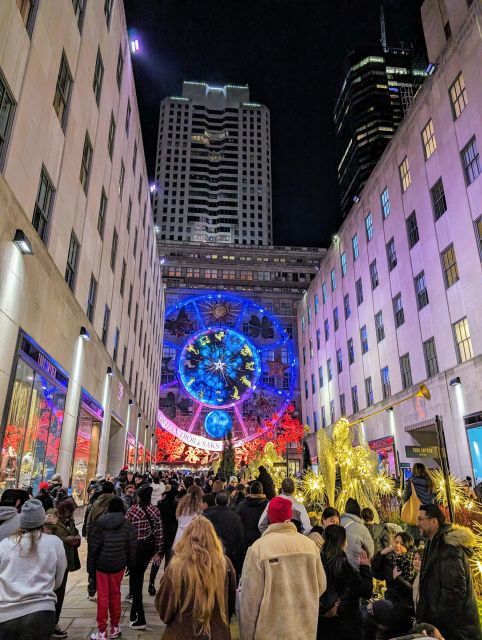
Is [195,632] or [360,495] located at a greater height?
[360,495]

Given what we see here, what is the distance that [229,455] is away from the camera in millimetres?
42469

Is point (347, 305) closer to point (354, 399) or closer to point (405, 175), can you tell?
point (354, 399)

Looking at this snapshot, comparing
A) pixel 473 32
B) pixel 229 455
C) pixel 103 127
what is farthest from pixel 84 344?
pixel 229 455

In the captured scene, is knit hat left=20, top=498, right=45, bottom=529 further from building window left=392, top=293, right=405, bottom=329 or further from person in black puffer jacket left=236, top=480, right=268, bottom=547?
A: building window left=392, top=293, right=405, bottom=329

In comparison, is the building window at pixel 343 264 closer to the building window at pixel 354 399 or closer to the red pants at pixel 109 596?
the building window at pixel 354 399

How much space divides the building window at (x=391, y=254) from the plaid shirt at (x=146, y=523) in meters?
26.5

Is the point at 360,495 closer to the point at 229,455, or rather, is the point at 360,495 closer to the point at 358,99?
→ the point at 229,455

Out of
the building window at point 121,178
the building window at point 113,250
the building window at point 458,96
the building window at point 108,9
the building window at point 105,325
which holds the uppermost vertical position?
the building window at point 108,9

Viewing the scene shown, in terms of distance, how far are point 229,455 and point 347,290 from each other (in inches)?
757

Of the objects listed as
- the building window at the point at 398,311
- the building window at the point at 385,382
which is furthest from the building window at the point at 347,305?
the building window at the point at 398,311

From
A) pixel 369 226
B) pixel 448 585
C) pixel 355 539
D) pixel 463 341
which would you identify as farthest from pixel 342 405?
pixel 448 585

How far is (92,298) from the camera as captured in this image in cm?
2098

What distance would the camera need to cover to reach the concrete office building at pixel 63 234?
11.4 meters

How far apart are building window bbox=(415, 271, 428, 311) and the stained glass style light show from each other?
4314 centimetres
